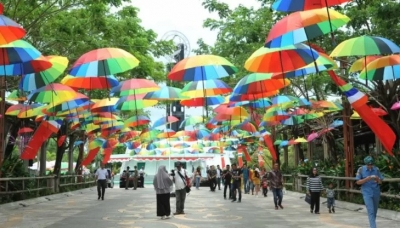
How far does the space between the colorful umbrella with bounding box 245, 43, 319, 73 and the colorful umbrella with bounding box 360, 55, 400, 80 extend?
5.23 feet

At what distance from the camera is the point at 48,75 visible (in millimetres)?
13031

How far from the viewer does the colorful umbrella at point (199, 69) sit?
43.4ft

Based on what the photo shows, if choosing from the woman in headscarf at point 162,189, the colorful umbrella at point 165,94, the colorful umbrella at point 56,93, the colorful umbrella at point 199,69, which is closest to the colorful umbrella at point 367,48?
the colorful umbrella at point 199,69

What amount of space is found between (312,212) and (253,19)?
9.00m

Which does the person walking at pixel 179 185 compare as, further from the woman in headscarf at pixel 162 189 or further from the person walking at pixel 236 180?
the person walking at pixel 236 180

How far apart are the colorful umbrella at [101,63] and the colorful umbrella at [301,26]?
446 cm

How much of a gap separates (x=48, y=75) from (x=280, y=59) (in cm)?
558

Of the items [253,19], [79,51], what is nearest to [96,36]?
[79,51]

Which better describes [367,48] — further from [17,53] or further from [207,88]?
[17,53]

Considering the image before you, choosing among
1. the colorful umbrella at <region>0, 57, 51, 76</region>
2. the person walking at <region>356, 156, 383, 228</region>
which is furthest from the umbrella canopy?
the person walking at <region>356, 156, 383, 228</region>

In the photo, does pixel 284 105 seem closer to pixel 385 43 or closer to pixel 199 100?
pixel 199 100

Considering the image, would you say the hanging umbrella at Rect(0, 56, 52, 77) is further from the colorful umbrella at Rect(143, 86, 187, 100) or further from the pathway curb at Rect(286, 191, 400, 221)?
the pathway curb at Rect(286, 191, 400, 221)

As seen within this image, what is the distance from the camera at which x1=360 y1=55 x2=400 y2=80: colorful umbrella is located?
41.4 feet

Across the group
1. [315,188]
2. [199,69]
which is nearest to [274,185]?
[315,188]
